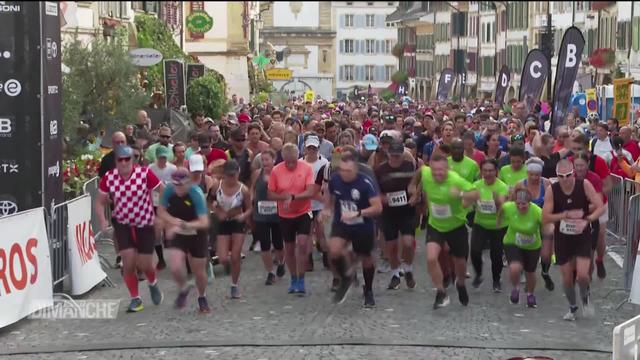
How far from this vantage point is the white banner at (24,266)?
12867 millimetres

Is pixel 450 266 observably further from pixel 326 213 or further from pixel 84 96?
pixel 84 96

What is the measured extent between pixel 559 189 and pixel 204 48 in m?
49.1

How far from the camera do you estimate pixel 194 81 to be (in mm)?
33531

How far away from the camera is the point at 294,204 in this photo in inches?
595

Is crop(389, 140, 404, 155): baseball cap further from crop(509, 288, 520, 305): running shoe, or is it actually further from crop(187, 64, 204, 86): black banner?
crop(187, 64, 204, 86): black banner

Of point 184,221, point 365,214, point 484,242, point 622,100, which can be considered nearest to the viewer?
point 184,221

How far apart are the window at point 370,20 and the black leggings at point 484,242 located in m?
134

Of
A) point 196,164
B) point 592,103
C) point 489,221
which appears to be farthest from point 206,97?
point 196,164

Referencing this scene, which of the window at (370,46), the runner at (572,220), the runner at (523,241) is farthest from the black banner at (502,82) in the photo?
the window at (370,46)

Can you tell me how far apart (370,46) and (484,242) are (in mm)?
134305

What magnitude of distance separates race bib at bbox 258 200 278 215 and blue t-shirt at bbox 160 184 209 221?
174 centimetres

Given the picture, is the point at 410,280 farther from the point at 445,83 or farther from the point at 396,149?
the point at 445,83

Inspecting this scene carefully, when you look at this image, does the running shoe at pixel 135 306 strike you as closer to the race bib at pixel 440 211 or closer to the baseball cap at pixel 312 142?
the race bib at pixel 440 211

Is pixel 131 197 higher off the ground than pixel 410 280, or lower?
higher
